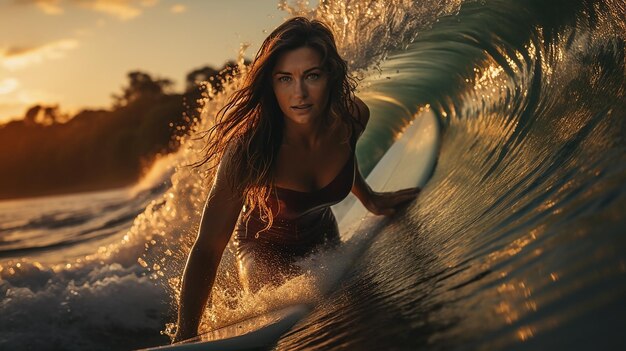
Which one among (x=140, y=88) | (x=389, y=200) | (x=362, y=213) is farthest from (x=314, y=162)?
(x=140, y=88)

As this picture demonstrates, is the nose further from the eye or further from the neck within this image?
the neck

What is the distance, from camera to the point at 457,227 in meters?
2.79

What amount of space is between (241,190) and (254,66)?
47cm

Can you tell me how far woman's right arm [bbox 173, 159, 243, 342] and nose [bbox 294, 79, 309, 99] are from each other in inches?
15.2

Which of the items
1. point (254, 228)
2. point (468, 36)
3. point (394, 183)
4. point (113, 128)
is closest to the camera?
point (254, 228)

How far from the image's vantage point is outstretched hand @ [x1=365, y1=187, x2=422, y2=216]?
3.88 meters

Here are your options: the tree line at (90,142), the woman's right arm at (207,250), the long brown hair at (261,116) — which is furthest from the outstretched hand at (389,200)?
the tree line at (90,142)

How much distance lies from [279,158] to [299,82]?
34cm

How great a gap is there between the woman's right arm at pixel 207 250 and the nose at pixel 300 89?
387 millimetres

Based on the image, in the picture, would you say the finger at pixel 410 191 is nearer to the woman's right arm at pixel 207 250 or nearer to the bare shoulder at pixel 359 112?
the bare shoulder at pixel 359 112

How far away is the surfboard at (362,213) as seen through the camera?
222cm

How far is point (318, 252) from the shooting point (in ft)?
11.2

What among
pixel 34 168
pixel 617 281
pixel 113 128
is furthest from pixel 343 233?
pixel 34 168

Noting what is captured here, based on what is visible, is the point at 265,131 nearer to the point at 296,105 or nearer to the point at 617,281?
the point at 296,105
